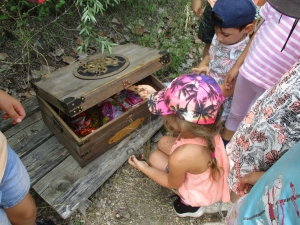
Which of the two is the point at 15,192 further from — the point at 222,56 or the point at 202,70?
the point at 222,56

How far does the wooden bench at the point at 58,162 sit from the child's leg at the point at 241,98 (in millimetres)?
676

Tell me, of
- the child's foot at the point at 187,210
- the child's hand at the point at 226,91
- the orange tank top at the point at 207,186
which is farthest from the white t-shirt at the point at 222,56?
the child's foot at the point at 187,210

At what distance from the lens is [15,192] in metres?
1.36

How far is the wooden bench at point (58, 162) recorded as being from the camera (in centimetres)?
192

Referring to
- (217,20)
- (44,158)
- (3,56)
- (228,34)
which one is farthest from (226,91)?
(3,56)

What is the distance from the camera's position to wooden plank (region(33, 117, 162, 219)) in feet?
6.17

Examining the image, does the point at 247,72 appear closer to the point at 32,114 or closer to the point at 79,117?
the point at 79,117

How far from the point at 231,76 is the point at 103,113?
3.70 ft

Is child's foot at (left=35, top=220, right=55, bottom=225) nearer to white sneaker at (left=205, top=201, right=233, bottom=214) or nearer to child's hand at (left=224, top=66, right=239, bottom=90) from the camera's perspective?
white sneaker at (left=205, top=201, right=233, bottom=214)

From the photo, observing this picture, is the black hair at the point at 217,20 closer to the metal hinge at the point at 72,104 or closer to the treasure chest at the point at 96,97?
the treasure chest at the point at 96,97

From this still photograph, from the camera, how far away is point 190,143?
60.7 inches

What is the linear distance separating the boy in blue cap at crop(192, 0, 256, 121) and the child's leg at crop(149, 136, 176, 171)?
26.3 inches

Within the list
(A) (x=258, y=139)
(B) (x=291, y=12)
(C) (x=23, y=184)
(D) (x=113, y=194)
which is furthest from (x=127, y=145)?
(B) (x=291, y=12)

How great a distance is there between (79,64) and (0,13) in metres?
1.11
